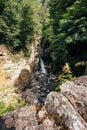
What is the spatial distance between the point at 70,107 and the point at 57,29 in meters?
12.3

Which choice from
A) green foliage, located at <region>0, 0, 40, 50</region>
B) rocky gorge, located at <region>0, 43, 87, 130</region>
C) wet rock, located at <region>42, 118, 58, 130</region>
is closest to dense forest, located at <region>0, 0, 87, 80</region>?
green foliage, located at <region>0, 0, 40, 50</region>

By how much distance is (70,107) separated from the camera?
7352mm

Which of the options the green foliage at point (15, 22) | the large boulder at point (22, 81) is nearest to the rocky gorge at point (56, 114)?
the large boulder at point (22, 81)

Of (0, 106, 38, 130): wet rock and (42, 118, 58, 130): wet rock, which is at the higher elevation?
(42, 118, 58, 130): wet rock

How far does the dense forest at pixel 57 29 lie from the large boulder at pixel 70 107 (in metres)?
4.87

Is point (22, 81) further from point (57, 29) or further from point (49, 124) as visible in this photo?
point (49, 124)

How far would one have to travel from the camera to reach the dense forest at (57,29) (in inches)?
509

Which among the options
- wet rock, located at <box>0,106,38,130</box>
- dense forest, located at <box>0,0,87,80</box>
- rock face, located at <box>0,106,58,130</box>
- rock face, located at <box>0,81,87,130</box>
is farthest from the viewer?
dense forest, located at <box>0,0,87,80</box>

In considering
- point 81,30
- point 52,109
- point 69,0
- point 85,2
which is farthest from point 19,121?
point 69,0

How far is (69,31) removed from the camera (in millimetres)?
13477

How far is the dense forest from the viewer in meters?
12.9

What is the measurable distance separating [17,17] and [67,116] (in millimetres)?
19479

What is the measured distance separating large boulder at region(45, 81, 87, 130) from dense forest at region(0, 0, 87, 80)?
16.0 ft

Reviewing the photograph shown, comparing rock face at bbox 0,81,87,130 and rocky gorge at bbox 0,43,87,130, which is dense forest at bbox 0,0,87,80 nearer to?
rocky gorge at bbox 0,43,87,130
